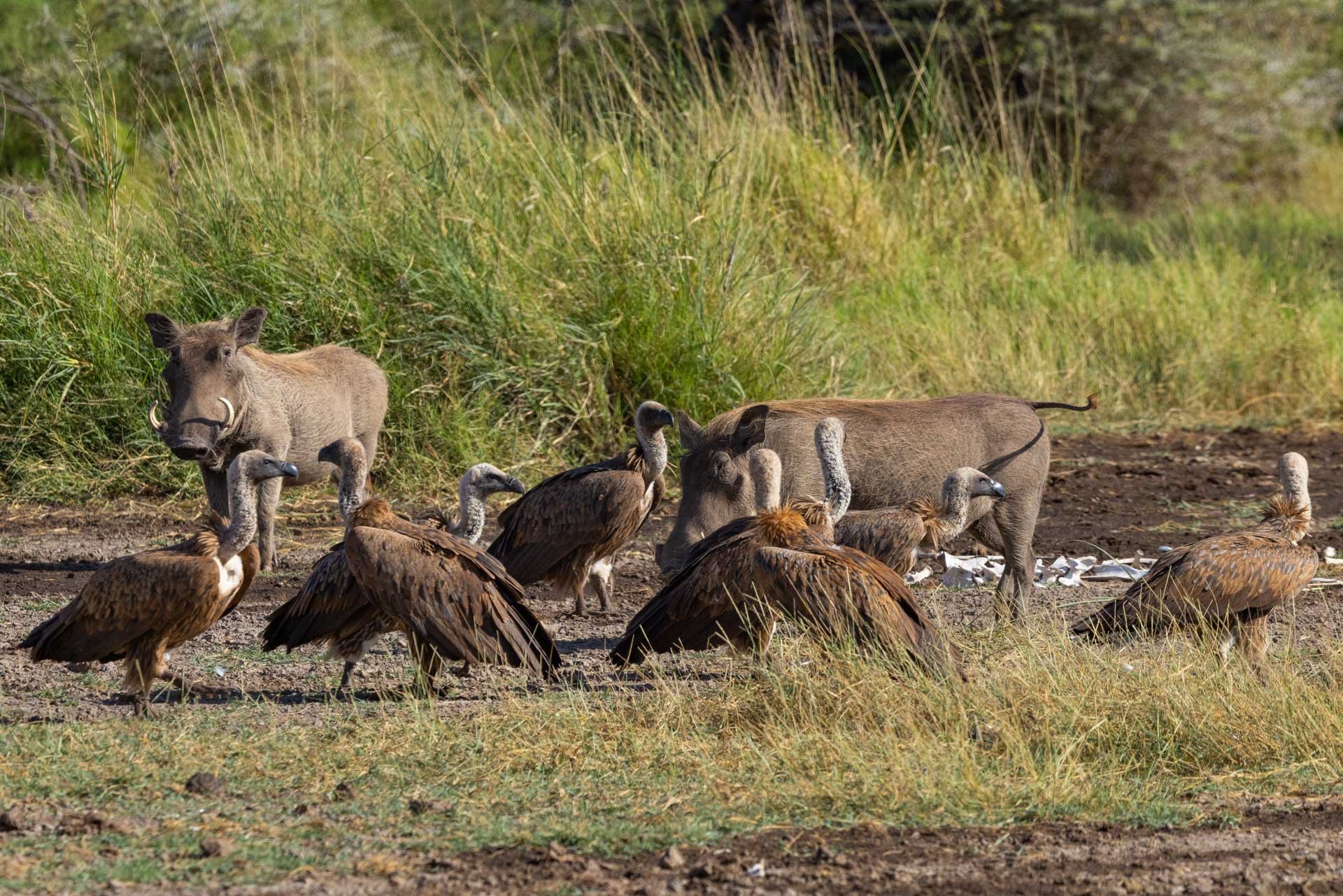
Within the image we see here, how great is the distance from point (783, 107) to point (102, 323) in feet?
19.3

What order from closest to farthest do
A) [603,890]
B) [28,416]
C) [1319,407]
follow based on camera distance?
[603,890]
[28,416]
[1319,407]

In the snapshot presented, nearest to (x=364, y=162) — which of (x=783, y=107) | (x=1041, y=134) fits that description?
(x=783, y=107)

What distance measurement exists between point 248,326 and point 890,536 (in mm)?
3474

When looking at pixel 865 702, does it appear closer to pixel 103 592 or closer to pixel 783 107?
pixel 103 592

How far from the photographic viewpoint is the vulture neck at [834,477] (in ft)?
22.7

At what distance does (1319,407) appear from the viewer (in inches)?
487

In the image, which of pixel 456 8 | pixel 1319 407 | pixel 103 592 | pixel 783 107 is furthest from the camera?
pixel 456 8

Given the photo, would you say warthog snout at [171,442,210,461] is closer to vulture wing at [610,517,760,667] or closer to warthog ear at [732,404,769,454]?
warthog ear at [732,404,769,454]

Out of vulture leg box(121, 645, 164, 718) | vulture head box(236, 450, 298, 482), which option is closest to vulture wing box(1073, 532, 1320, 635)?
vulture head box(236, 450, 298, 482)

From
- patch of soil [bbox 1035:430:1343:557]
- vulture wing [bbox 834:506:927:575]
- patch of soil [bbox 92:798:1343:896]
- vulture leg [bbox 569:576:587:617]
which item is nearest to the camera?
patch of soil [bbox 92:798:1343:896]

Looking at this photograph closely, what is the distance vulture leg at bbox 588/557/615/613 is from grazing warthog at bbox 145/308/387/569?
155 centimetres

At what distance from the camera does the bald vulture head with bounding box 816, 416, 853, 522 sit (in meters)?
6.91

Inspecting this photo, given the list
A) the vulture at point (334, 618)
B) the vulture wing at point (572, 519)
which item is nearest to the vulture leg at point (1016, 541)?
the vulture wing at point (572, 519)

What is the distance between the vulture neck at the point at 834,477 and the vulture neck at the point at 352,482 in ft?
5.97
